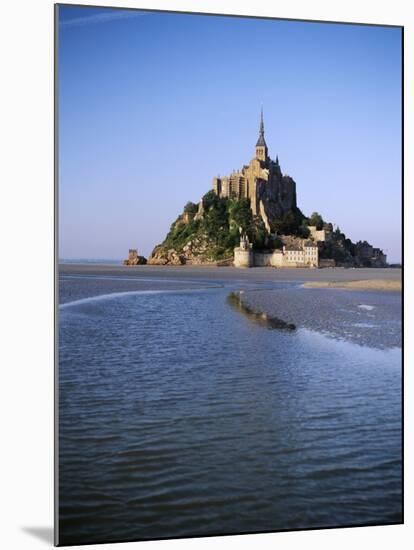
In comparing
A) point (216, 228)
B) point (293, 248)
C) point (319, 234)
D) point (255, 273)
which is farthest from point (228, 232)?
point (319, 234)

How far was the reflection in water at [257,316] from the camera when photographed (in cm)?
454

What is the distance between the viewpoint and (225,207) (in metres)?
4.36

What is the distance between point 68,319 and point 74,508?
96 centimetres

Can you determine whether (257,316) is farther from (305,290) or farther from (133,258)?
(133,258)

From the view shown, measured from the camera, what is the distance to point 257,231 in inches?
176

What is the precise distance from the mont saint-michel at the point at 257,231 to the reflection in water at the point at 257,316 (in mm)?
252

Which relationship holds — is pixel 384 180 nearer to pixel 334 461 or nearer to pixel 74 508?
pixel 334 461

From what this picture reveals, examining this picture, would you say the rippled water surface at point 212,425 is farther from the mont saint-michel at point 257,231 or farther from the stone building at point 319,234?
the stone building at point 319,234

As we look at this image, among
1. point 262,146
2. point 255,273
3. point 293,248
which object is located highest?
point 262,146

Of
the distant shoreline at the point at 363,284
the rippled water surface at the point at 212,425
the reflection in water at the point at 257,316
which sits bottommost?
the rippled water surface at the point at 212,425

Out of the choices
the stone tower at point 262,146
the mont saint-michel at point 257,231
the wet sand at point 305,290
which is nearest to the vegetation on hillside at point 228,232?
the mont saint-michel at point 257,231

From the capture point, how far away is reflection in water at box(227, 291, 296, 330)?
179 inches

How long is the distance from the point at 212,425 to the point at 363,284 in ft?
3.86

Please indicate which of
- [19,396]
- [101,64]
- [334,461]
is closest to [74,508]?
[19,396]
